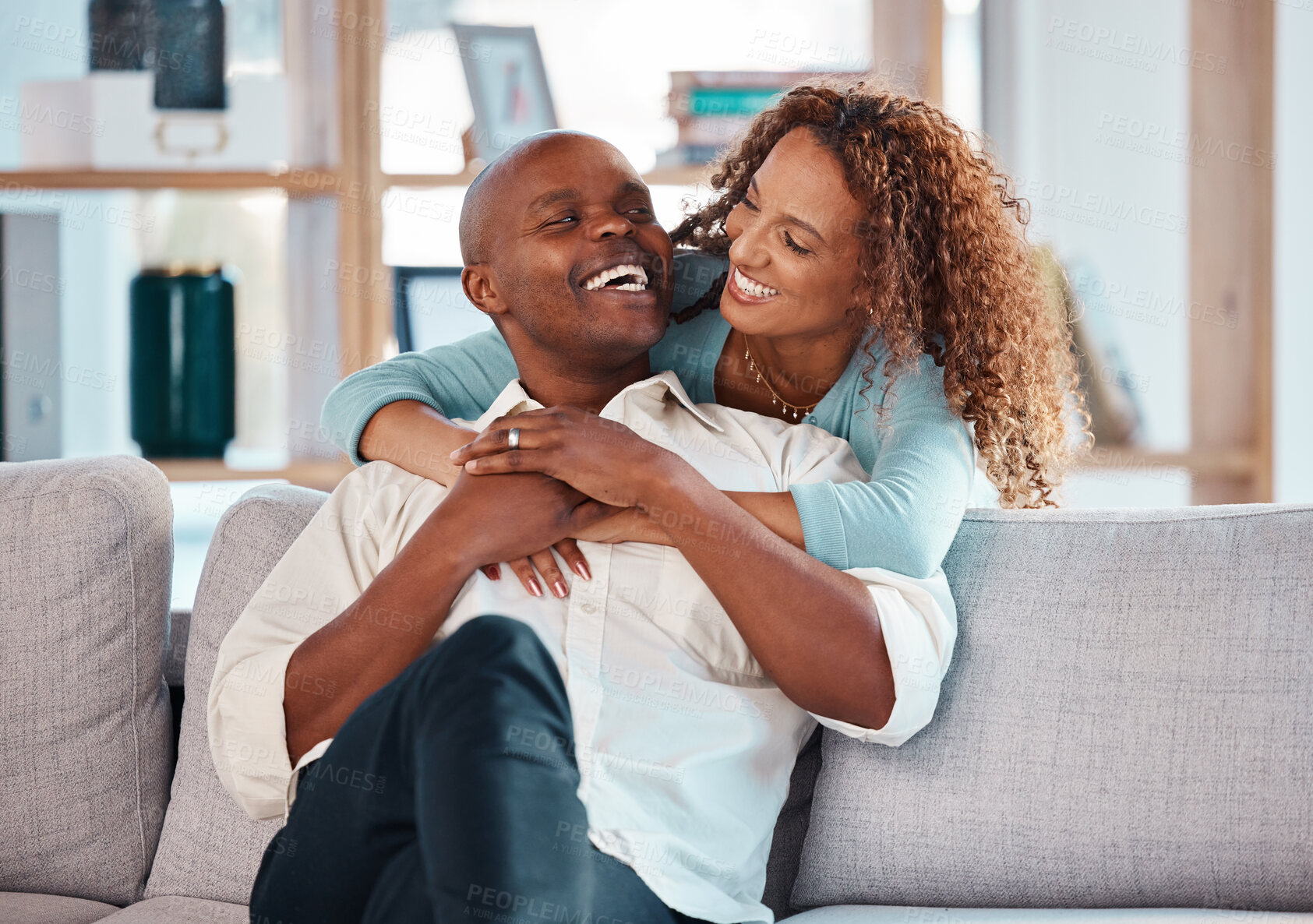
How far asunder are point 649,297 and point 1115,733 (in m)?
0.68

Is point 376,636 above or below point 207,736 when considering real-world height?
above

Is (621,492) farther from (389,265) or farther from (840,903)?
(389,265)

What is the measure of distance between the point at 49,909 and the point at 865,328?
115 cm

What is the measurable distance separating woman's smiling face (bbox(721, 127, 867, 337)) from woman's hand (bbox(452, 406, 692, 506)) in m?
0.31

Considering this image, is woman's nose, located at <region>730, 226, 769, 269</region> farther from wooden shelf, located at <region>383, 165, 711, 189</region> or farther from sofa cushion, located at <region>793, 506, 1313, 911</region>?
wooden shelf, located at <region>383, 165, 711, 189</region>

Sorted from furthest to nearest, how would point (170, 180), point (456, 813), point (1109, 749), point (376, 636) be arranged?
point (170, 180), point (1109, 749), point (376, 636), point (456, 813)

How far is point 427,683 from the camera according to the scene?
96 centimetres

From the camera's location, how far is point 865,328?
1.40m

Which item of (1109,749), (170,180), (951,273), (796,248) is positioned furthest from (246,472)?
(1109,749)

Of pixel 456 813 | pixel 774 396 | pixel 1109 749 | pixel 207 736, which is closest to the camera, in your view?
pixel 456 813

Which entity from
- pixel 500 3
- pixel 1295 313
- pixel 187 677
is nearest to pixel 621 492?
pixel 187 677

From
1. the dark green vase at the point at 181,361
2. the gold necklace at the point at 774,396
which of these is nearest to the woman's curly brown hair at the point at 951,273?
the gold necklace at the point at 774,396

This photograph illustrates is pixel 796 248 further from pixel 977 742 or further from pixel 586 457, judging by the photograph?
pixel 977 742

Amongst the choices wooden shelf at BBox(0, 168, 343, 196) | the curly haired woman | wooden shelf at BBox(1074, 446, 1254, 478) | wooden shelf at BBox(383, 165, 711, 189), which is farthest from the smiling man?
wooden shelf at BBox(1074, 446, 1254, 478)
